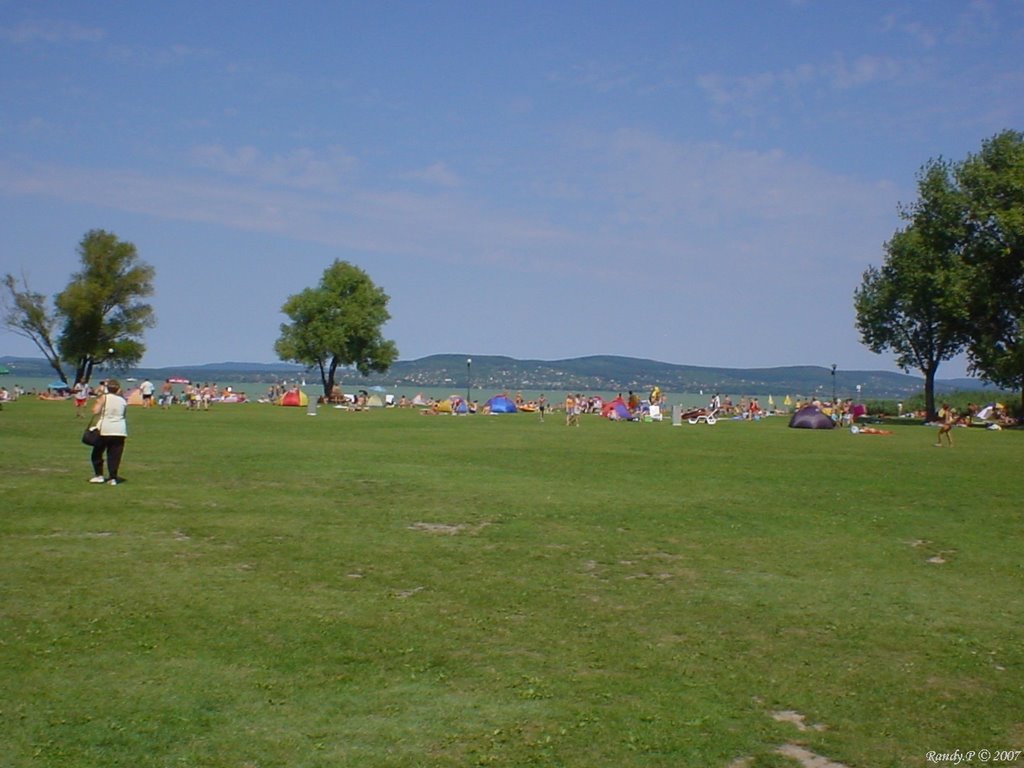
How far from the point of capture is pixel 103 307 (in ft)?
267

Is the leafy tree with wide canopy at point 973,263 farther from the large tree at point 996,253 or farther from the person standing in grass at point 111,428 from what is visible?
the person standing in grass at point 111,428

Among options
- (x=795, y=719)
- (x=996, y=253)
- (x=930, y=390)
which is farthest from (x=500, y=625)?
(x=930, y=390)

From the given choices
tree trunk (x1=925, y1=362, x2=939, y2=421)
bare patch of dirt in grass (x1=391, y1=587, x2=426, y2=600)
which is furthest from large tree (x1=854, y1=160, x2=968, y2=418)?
bare patch of dirt in grass (x1=391, y1=587, x2=426, y2=600)

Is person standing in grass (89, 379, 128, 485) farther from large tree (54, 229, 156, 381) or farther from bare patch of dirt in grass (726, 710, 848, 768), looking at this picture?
large tree (54, 229, 156, 381)

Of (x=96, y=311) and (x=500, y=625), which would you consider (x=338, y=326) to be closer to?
(x=96, y=311)

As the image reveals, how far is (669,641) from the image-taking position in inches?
298

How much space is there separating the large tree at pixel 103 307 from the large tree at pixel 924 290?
56.2 meters

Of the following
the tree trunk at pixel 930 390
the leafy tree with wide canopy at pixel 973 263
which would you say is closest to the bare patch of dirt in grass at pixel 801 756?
the leafy tree with wide canopy at pixel 973 263

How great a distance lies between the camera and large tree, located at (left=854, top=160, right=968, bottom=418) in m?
56.1

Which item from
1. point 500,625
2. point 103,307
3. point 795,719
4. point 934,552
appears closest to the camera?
point 795,719

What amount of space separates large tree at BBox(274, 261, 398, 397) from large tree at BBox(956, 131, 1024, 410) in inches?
1984

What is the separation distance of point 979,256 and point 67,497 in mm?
52718

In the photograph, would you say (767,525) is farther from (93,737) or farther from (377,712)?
(93,737)

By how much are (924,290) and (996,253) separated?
541 centimetres
